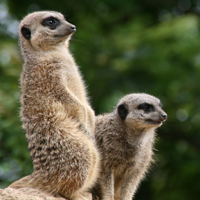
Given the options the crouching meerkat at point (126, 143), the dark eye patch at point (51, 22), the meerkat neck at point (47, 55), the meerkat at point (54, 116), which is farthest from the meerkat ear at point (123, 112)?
the dark eye patch at point (51, 22)

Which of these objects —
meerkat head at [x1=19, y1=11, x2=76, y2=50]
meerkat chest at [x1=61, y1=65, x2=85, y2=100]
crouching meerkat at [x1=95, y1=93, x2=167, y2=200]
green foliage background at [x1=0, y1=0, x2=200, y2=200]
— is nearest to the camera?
meerkat chest at [x1=61, y1=65, x2=85, y2=100]

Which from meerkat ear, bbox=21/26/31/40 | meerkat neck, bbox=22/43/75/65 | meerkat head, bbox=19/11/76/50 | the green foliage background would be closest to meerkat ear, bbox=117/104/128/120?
meerkat neck, bbox=22/43/75/65

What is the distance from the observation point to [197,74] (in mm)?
9391

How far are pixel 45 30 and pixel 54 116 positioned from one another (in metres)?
1.05

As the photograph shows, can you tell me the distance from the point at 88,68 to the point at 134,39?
1.21m

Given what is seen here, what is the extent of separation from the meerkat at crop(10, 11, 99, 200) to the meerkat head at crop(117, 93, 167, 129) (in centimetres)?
61

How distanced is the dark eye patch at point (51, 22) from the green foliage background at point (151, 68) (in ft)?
9.80

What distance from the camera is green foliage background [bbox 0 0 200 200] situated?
9.06 meters

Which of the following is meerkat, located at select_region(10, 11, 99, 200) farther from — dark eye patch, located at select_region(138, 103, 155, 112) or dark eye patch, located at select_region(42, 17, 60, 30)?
dark eye patch, located at select_region(138, 103, 155, 112)

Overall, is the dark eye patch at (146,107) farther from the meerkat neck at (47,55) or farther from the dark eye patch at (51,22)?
the dark eye patch at (51,22)

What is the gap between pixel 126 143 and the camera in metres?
5.39

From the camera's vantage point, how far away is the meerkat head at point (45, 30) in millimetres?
5004

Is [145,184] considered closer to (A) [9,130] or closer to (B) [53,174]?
(A) [9,130]

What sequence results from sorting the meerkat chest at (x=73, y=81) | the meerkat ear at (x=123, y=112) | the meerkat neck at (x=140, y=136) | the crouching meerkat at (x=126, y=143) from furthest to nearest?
1. the meerkat ear at (x=123, y=112)
2. the meerkat neck at (x=140, y=136)
3. the crouching meerkat at (x=126, y=143)
4. the meerkat chest at (x=73, y=81)
